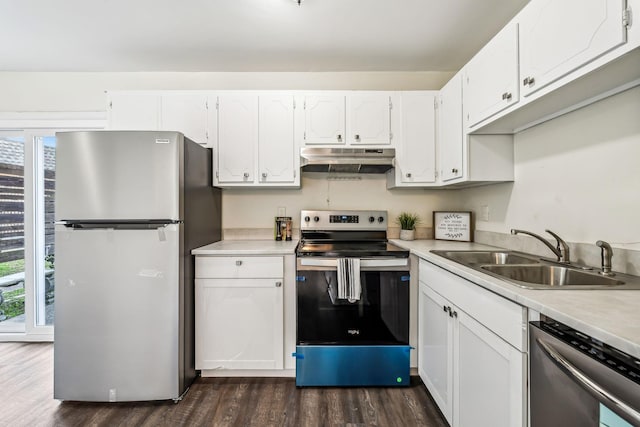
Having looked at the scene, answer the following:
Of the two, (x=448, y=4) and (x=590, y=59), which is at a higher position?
(x=448, y=4)

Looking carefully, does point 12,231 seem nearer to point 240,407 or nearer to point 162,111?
point 162,111

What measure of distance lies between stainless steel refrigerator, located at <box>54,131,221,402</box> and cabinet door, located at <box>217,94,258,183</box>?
602mm

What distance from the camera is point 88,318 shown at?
1788 millimetres

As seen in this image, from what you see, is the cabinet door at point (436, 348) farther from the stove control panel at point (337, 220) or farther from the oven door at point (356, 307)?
the stove control panel at point (337, 220)

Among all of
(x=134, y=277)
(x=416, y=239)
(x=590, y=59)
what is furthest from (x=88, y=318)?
(x=590, y=59)

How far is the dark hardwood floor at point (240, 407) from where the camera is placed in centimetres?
166

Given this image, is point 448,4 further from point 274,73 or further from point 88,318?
point 88,318

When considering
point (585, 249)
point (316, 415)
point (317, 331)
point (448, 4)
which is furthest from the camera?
point (317, 331)

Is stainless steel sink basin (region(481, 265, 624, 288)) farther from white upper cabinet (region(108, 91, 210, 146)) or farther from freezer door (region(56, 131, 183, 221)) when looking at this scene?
white upper cabinet (region(108, 91, 210, 146))

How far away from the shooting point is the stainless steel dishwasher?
626mm

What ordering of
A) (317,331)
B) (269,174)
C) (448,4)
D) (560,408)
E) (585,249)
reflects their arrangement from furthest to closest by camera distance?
(269,174), (317,331), (448,4), (585,249), (560,408)

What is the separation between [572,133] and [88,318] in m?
2.95

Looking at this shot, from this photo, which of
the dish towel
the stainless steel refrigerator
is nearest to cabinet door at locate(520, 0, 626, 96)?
the dish towel

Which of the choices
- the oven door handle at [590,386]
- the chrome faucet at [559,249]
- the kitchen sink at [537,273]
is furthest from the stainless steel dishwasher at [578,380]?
the chrome faucet at [559,249]
